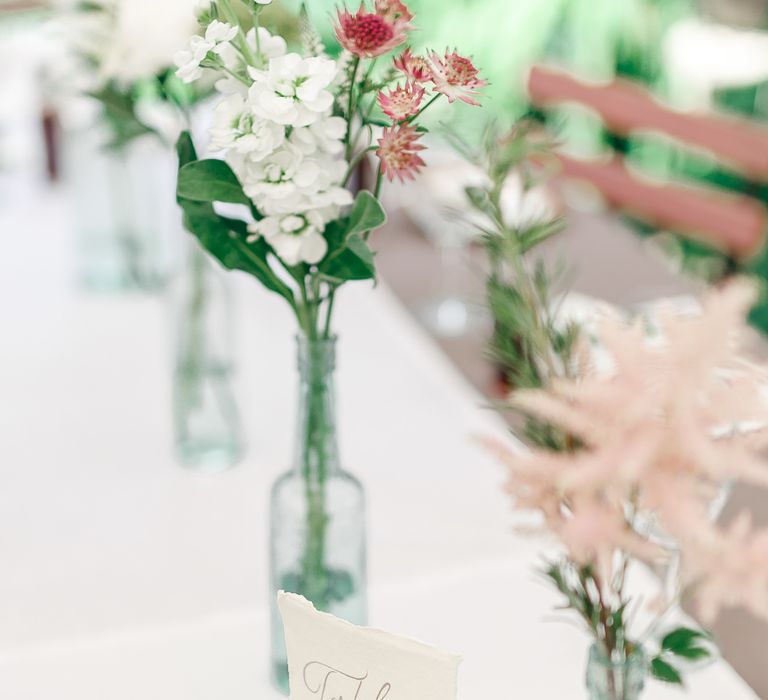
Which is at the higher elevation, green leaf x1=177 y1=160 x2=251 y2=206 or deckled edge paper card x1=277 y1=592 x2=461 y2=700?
green leaf x1=177 y1=160 x2=251 y2=206

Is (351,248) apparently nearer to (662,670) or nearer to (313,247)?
(313,247)

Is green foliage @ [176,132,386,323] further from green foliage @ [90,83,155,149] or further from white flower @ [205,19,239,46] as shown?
green foliage @ [90,83,155,149]

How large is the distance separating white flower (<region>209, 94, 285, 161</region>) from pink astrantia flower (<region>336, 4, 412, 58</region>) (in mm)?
76

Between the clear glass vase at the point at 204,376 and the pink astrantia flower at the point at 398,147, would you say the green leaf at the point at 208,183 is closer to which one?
the pink astrantia flower at the point at 398,147

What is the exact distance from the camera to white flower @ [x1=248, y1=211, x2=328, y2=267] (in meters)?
0.72

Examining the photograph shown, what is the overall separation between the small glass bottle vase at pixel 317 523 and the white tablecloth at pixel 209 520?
104 mm

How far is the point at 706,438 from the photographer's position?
21.4 inches

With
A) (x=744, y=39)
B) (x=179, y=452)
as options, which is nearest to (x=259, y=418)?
(x=179, y=452)

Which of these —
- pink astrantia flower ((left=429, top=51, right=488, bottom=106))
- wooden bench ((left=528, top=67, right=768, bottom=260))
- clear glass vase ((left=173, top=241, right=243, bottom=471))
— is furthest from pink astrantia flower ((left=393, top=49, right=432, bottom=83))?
wooden bench ((left=528, top=67, right=768, bottom=260))

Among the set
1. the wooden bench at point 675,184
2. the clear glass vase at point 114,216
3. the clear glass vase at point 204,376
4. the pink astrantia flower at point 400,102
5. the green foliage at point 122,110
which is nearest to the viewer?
the pink astrantia flower at point 400,102

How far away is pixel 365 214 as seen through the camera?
708 millimetres

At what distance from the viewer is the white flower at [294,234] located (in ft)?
2.36

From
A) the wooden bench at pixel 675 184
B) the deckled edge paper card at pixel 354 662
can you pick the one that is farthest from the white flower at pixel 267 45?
the wooden bench at pixel 675 184

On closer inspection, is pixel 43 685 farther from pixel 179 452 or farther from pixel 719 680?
pixel 719 680
